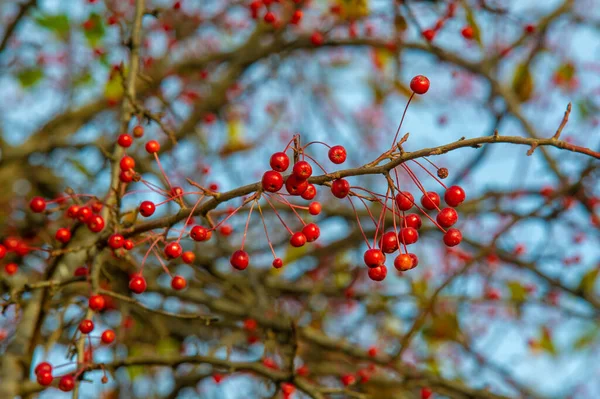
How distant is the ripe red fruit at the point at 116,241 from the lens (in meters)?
1.87

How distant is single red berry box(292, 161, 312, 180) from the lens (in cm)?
149

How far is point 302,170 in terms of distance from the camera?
4.91 ft

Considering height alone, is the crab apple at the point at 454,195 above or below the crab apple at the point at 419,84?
below

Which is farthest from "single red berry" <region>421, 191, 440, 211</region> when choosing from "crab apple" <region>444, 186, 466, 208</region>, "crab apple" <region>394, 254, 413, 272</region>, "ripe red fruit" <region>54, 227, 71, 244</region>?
"ripe red fruit" <region>54, 227, 71, 244</region>

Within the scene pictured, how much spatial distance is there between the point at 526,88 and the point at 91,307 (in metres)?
3.53

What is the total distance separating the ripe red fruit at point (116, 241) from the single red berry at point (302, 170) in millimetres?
665

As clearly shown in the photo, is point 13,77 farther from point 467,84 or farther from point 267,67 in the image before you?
point 467,84

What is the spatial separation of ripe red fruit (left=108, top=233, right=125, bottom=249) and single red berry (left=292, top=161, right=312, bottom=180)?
0.66 meters

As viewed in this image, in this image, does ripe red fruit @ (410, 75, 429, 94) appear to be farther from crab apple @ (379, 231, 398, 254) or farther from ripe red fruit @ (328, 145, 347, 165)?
crab apple @ (379, 231, 398, 254)

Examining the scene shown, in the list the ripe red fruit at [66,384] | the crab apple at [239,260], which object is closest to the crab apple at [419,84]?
the crab apple at [239,260]

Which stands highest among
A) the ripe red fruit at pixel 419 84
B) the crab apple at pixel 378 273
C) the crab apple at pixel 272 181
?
the ripe red fruit at pixel 419 84

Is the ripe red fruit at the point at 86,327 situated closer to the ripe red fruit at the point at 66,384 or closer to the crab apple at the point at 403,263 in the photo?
the ripe red fruit at the point at 66,384

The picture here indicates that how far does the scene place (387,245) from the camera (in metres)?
1.70

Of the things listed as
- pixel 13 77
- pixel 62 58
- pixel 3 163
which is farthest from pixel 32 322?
pixel 62 58
